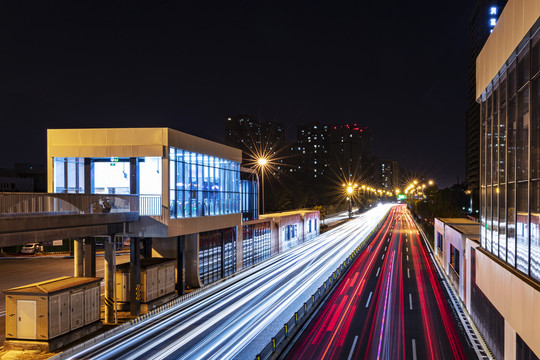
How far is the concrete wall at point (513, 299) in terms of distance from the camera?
29.7 ft

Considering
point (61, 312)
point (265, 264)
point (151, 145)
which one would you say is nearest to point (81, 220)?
point (61, 312)

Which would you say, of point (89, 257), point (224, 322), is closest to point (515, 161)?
point (224, 322)

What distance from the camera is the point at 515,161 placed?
36.8ft

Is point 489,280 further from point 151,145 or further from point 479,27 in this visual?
point 479,27

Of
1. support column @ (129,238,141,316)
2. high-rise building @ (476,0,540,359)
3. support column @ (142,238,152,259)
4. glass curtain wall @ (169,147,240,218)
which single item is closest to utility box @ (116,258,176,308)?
support column @ (129,238,141,316)

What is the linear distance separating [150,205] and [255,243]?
15.6 meters

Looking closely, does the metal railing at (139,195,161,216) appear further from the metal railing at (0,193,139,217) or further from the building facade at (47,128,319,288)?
the metal railing at (0,193,139,217)

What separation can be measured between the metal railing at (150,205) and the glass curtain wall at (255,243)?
1276cm

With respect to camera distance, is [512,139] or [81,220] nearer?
[512,139]

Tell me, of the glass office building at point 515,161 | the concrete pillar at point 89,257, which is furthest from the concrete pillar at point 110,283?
the glass office building at point 515,161

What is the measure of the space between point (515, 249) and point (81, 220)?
14988mm

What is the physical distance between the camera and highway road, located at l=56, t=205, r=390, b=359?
614 inches

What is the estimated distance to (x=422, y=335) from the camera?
17891 millimetres

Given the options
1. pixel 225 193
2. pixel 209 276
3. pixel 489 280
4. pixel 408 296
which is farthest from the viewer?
pixel 225 193
